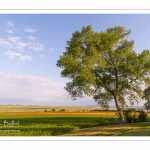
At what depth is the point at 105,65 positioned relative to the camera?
27.3 metres

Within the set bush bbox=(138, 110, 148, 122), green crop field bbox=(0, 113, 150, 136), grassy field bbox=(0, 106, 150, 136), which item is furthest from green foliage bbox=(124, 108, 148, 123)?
green crop field bbox=(0, 113, 150, 136)

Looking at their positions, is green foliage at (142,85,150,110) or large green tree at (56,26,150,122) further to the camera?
green foliage at (142,85,150,110)

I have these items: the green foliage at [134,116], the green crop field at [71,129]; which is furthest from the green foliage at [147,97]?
the green crop field at [71,129]

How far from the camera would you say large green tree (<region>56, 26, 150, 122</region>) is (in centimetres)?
2659

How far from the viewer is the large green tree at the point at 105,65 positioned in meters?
26.6

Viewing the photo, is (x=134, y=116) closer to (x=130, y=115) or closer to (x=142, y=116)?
(x=130, y=115)

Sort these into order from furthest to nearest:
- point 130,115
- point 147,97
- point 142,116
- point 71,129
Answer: point 147,97, point 142,116, point 130,115, point 71,129

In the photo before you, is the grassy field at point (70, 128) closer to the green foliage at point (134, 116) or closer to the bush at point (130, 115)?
the bush at point (130, 115)

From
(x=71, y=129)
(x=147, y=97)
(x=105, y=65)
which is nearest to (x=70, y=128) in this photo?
(x=71, y=129)

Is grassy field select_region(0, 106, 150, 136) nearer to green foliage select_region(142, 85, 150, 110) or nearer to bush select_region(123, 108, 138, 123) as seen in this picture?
bush select_region(123, 108, 138, 123)

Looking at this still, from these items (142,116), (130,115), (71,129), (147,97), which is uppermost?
(147,97)

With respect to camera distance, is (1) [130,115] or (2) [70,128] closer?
(2) [70,128]
